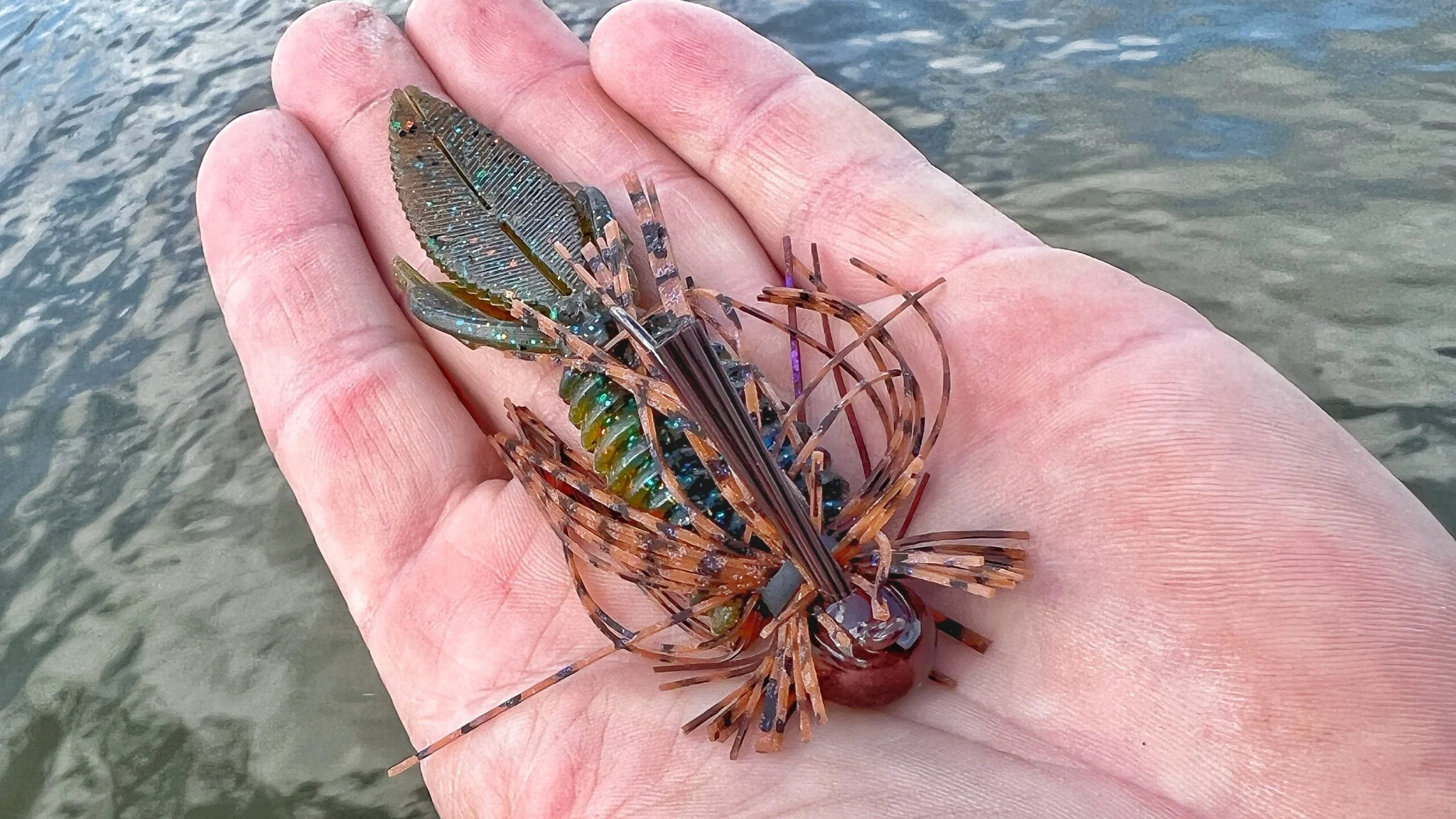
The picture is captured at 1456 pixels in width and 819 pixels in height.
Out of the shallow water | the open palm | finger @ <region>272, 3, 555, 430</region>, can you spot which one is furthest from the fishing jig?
the shallow water

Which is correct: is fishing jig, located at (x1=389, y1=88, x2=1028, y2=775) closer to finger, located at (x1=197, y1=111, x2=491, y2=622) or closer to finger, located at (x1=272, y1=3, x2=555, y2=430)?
finger, located at (x1=197, y1=111, x2=491, y2=622)

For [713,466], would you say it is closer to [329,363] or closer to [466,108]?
[329,363]

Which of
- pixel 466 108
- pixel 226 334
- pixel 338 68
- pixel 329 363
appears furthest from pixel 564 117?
pixel 226 334

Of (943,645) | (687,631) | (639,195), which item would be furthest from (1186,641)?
(639,195)

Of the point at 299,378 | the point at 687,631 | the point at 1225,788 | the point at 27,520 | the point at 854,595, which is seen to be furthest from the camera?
the point at 27,520

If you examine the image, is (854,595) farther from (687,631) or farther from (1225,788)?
(1225,788)
